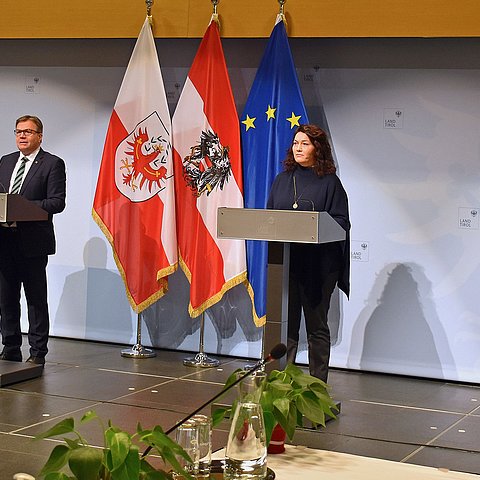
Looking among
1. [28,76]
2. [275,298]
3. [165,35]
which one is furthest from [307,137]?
[28,76]

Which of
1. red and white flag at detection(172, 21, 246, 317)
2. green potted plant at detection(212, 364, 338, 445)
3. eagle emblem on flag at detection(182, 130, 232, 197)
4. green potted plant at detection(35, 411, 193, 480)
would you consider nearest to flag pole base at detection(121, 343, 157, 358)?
red and white flag at detection(172, 21, 246, 317)

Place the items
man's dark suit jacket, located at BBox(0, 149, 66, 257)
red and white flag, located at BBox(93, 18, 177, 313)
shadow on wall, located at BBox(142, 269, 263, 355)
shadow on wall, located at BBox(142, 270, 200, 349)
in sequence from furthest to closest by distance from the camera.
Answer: shadow on wall, located at BBox(142, 270, 200, 349) → shadow on wall, located at BBox(142, 269, 263, 355) → red and white flag, located at BBox(93, 18, 177, 313) → man's dark suit jacket, located at BBox(0, 149, 66, 257)

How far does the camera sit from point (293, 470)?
85.4 inches

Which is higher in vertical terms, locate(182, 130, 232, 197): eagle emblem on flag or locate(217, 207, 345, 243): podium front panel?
locate(182, 130, 232, 197): eagle emblem on flag

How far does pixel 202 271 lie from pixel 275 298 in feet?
5.62

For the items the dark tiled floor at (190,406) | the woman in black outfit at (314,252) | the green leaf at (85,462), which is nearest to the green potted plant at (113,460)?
the green leaf at (85,462)

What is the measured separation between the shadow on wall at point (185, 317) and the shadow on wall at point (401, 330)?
0.85 metres

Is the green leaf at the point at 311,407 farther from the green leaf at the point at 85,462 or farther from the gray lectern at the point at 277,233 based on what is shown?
the gray lectern at the point at 277,233

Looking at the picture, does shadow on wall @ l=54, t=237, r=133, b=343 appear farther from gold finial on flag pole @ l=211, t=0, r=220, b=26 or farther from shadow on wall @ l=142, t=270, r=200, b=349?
gold finial on flag pole @ l=211, t=0, r=220, b=26

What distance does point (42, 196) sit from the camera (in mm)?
6516

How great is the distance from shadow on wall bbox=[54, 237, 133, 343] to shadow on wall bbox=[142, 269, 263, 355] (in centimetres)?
23

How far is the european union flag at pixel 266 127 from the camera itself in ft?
22.2

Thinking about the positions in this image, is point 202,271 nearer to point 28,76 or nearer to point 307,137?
point 307,137

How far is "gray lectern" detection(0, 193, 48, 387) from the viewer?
5.82 meters
